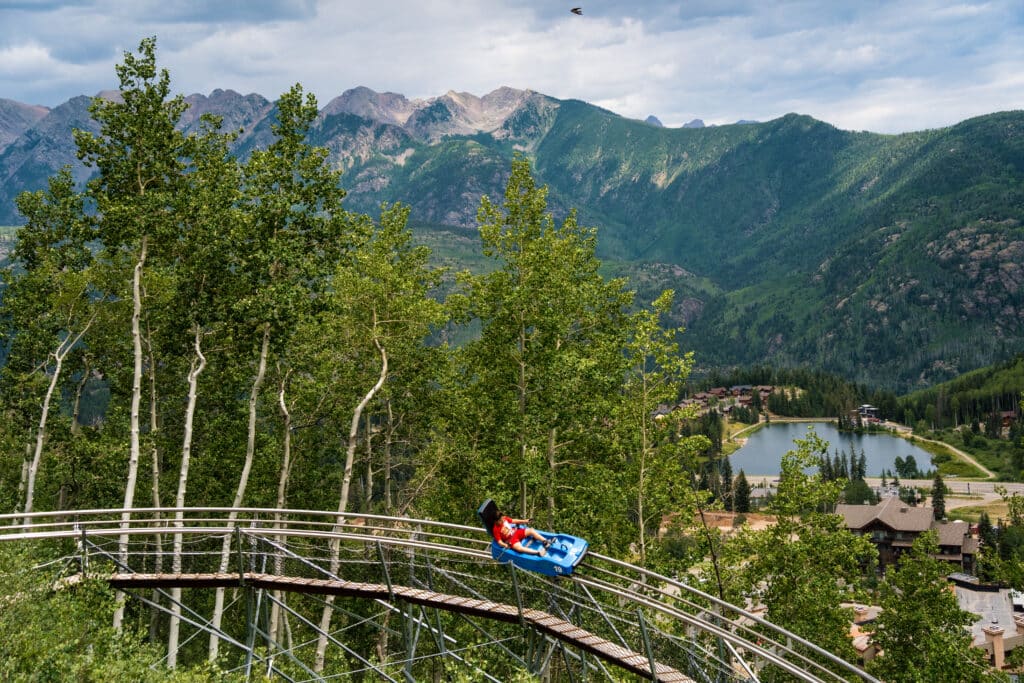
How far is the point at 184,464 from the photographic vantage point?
29438 mm

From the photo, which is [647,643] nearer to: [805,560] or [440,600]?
[440,600]

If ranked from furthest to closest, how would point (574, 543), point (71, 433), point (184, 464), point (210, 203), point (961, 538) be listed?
point (961, 538) → point (71, 433) → point (210, 203) → point (184, 464) → point (574, 543)

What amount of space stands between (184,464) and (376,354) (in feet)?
29.7

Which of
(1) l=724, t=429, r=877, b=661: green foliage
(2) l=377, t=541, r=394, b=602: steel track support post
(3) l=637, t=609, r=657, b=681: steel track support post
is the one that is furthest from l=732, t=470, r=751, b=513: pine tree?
(3) l=637, t=609, r=657, b=681: steel track support post

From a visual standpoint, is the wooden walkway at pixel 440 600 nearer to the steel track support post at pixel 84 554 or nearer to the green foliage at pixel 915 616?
the steel track support post at pixel 84 554

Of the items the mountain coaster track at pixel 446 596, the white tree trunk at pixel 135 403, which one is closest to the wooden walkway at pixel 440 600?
the mountain coaster track at pixel 446 596

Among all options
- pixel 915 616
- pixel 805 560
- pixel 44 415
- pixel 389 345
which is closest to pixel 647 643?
pixel 805 560

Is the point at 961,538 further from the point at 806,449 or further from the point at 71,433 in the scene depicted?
the point at 71,433

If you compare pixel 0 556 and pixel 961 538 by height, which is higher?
pixel 0 556

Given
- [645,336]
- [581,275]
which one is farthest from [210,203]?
[645,336]

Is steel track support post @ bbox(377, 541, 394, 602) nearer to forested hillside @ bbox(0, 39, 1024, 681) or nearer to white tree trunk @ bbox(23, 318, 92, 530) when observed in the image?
forested hillside @ bbox(0, 39, 1024, 681)

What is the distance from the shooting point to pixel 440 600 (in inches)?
885

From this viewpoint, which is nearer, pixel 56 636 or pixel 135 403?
pixel 56 636

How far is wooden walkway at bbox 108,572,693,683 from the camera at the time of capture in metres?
19.5
